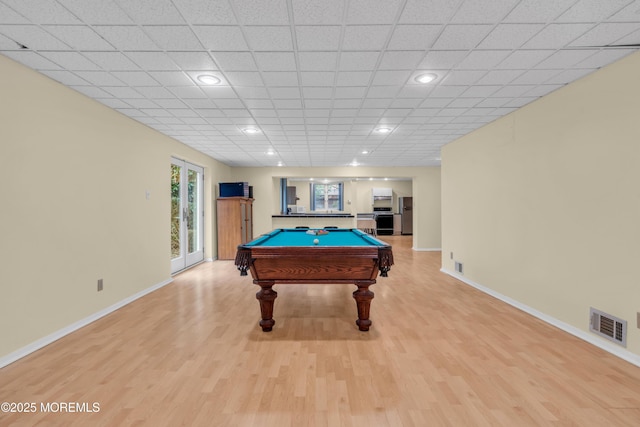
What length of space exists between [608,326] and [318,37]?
132 inches

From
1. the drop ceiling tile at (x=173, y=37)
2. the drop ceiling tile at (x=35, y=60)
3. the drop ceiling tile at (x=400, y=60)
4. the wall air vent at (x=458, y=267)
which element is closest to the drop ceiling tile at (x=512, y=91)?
the drop ceiling tile at (x=400, y=60)

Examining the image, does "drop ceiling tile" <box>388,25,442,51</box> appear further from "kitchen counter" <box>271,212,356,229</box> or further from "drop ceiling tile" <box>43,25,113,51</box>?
"kitchen counter" <box>271,212,356,229</box>

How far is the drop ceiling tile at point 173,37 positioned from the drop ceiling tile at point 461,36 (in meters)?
1.78

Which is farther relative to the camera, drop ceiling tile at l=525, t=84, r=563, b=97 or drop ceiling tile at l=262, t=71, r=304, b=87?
drop ceiling tile at l=525, t=84, r=563, b=97

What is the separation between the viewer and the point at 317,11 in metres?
1.77

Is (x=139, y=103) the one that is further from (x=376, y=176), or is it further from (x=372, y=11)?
(x=376, y=176)

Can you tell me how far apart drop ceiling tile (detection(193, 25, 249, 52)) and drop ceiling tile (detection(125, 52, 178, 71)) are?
0.43 meters

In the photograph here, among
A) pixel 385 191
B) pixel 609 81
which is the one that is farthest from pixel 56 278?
pixel 385 191

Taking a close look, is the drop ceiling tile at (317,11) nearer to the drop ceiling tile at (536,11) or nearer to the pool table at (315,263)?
the drop ceiling tile at (536,11)

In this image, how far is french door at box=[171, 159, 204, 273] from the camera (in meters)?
5.33

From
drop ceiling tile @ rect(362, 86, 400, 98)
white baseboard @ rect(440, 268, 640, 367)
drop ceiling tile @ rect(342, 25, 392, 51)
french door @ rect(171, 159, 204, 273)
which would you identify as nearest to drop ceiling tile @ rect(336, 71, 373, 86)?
drop ceiling tile @ rect(362, 86, 400, 98)

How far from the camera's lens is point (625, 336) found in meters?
2.27

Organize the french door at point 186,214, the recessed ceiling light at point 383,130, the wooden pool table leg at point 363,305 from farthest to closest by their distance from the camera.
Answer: the french door at point 186,214 → the recessed ceiling light at point 383,130 → the wooden pool table leg at point 363,305

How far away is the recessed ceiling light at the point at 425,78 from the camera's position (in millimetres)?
2615
